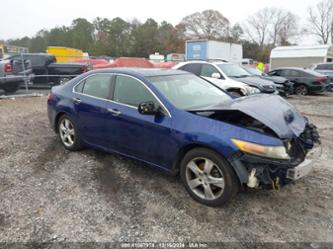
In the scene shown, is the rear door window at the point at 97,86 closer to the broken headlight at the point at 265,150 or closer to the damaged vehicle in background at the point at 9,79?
the broken headlight at the point at 265,150

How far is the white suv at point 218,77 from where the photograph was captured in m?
8.84

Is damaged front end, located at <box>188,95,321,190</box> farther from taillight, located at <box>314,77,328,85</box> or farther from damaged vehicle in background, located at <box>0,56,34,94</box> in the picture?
taillight, located at <box>314,77,328,85</box>

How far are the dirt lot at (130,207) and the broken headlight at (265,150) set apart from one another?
756 mm

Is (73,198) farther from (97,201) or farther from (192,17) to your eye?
(192,17)

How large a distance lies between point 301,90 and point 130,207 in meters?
13.5

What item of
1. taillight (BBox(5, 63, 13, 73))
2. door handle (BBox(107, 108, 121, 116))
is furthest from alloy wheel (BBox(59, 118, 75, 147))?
taillight (BBox(5, 63, 13, 73))

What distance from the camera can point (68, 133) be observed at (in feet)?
16.6

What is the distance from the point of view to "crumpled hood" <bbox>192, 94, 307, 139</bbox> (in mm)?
3146

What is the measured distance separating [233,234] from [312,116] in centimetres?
712

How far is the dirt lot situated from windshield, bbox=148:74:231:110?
43.5 inches

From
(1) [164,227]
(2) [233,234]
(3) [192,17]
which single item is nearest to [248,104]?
(2) [233,234]

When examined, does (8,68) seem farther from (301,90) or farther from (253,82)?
(301,90)

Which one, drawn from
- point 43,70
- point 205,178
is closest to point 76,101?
point 205,178

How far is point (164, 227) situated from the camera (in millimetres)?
3033
